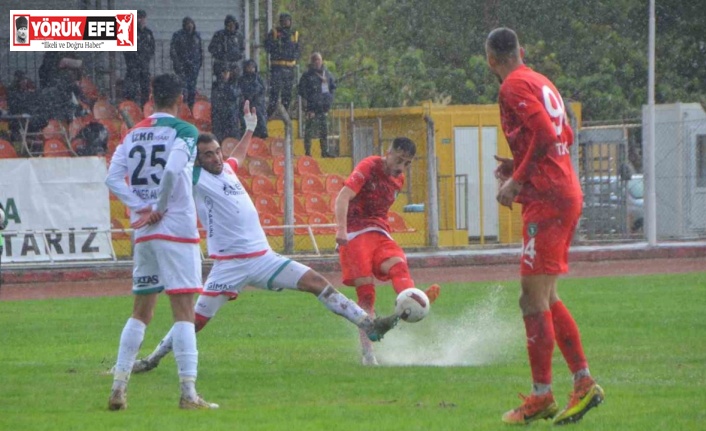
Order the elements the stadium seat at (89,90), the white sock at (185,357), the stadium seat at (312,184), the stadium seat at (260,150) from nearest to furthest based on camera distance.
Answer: the white sock at (185,357) → the stadium seat at (312,184) → the stadium seat at (260,150) → the stadium seat at (89,90)

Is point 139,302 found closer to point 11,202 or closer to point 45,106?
point 11,202

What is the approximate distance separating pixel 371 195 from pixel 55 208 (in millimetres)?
13226

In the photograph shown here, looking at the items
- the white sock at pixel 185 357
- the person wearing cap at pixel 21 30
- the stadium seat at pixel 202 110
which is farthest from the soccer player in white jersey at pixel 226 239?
the person wearing cap at pixel 21 30

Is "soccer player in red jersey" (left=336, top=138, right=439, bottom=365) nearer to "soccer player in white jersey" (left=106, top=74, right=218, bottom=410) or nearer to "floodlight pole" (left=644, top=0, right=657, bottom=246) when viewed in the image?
"soccer player in white jersey" (left=106, top=74, right=218, bottom=410)

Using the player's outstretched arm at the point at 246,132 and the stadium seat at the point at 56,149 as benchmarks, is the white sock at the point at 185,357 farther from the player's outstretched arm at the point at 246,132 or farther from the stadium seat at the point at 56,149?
the stadium seat at the point at 56,149

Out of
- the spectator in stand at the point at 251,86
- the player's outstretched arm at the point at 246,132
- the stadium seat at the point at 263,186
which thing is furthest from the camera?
the stadium seat at the point at 263,186

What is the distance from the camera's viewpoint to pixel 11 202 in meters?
23.4

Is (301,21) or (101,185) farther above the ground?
(301,21)

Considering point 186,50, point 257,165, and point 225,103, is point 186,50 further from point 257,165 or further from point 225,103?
point 257,165

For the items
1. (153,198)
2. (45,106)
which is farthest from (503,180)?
(45,106)

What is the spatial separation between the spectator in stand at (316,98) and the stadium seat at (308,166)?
81 centimetres

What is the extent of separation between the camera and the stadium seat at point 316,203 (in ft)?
91.0

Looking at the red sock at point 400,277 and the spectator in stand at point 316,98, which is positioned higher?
the spectator in stand at point 316,98

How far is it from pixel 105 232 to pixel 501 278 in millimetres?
6692
